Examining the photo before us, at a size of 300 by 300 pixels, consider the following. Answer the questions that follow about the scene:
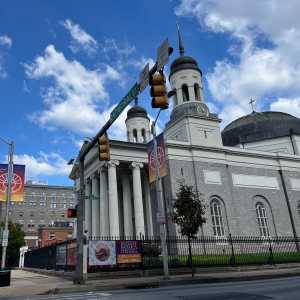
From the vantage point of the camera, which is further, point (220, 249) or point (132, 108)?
point (132, 108)

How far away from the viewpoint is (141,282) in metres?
18.1

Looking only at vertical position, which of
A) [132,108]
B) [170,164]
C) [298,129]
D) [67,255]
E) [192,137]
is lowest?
[67,255]

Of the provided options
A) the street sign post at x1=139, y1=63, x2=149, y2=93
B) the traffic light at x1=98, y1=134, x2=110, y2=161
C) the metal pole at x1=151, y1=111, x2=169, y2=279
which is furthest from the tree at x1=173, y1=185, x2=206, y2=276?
the street sign post at x1=139, y1=63, x2=149, y2=93

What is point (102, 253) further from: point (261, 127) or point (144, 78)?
point (261, 127)

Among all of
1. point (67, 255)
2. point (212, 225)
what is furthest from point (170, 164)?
point (67, 255)

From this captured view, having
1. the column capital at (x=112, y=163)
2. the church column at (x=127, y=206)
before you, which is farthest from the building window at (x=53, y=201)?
the column capital at (x=112, y=163)

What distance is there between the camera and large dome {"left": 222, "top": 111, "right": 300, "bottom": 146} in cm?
5378

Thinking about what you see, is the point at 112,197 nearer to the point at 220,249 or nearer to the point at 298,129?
the point at 220,249

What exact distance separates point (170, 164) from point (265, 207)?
46.9 ft

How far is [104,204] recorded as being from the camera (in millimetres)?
41219

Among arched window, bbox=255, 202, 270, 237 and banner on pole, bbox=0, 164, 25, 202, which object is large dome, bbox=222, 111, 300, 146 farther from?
banner on pole, bbox=0, 164, 25, 202

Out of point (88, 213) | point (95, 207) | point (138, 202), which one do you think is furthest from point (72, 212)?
point (88, 213)

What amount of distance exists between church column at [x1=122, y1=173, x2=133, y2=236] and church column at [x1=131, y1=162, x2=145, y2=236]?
14.9 feet

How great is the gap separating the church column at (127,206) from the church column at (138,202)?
4554 mm
